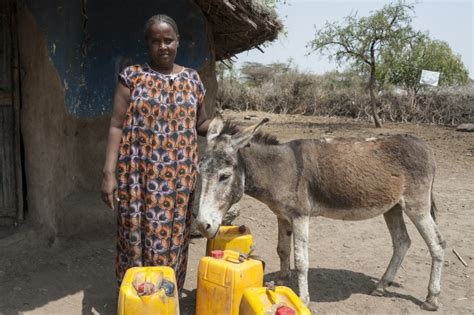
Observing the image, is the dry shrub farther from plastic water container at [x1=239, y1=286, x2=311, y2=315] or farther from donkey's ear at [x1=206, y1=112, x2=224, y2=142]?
plastic water container at [x1=239, y1=286, x2=311, y2=315]

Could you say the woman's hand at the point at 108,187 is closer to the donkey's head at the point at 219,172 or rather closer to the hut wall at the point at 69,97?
the donkey's head at the point at 219,172

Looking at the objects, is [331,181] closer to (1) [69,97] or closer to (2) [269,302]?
(2) [269,302]

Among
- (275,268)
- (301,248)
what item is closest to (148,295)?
(301,248)

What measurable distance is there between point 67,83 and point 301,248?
2431 mm

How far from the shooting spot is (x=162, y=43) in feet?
9.20

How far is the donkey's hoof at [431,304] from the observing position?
3.62 meters

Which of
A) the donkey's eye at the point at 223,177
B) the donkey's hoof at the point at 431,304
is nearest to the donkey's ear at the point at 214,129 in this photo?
the donkey's eye at the point at 223,177

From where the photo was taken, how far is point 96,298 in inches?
140

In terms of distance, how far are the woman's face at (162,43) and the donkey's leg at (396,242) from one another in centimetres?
237

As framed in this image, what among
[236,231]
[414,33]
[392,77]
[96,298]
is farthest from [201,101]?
Result: [392,77]

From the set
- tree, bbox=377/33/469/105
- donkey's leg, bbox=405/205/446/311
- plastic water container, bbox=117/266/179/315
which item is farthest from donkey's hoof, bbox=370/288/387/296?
tree, bbox=377/33/469/105

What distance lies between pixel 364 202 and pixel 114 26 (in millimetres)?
2727

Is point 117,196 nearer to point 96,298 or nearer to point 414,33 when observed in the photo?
point 96,298

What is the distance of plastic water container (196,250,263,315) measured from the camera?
2766mm
